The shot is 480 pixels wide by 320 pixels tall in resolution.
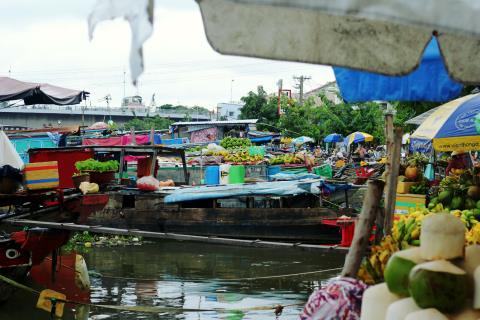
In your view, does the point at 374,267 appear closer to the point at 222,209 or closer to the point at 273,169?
the point at 222,209

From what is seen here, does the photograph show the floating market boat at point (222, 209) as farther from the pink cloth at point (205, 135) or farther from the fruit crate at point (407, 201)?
the pink cloth at point (205, 135)

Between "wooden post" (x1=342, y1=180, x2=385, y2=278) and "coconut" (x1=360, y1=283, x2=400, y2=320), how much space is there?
0.60 meters

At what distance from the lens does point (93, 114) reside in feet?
242

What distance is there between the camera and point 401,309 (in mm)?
2592

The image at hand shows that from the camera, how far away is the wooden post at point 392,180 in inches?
165

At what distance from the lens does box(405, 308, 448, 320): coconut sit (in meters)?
2.45

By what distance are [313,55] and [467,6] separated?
0.81 meters

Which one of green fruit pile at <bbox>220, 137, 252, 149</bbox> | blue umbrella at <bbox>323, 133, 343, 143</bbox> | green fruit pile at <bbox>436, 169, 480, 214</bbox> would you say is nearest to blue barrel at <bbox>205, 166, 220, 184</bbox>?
green fruit pile at <bbox>220, 137, 252, 149</bbox>

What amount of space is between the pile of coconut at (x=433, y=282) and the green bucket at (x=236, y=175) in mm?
14712

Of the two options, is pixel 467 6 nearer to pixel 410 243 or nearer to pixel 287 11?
pixel 287 11

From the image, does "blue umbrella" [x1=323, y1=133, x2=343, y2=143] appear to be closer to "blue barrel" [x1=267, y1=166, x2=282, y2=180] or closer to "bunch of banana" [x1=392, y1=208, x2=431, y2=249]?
"blue barrel" [x1=267, y1=166, x2=282, y2=180]

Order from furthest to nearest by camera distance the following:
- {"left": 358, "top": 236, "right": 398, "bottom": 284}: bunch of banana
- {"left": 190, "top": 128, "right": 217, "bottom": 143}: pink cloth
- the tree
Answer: the tree → {"left": 190, "top": 128, "right": 217, "bottom": 143}: pink cloth → {"left": 358, "top": 236, "right": 398, "bottom": 284}: bunch of banana

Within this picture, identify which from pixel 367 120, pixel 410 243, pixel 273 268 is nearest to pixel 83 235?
pixel 273 268

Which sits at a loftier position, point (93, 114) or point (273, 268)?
point (93, 114)
